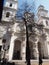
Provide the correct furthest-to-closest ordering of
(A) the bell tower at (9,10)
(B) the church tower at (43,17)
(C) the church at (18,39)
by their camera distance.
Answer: (B) the church tower at (43,17), (A) the bell tower at (9,10), (C) the church at (18,39)

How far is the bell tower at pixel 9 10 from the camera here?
28480mm

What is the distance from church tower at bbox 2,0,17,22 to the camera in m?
28.5

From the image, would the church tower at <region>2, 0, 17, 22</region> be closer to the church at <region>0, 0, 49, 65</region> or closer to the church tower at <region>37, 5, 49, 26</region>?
the church at <region>0, 0, 49, 65</region>

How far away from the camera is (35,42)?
2650 centimetres

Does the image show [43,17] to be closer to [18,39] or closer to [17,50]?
[18,39]

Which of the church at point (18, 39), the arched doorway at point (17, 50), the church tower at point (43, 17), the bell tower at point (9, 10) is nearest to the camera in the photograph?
the church at point (18, 39)

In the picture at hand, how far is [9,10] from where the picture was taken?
30.0 m

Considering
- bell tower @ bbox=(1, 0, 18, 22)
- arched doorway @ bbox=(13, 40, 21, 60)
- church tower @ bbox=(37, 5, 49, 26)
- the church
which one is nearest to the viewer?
the church

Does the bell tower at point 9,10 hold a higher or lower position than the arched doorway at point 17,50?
higher

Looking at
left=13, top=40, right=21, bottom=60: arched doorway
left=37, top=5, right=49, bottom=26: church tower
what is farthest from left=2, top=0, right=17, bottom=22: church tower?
left=37, top=5, right=49, bottom=26: church tower

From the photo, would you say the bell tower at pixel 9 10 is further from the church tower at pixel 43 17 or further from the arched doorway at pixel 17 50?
the church tower at pixel 43 17

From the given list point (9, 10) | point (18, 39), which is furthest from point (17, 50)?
point (9, 10)

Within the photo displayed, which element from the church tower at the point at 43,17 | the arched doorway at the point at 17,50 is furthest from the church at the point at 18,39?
the church tower at the point at 43,17

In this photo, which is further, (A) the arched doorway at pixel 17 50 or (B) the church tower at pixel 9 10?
(B) the church tower at pixel 9 10
